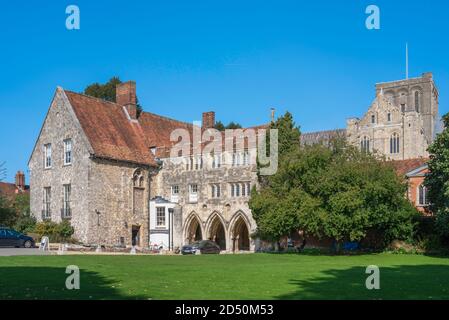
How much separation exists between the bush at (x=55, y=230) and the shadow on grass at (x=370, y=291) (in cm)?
2991

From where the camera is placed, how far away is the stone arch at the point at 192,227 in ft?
165

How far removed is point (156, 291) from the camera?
47.3ft

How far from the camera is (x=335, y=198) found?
36000mm

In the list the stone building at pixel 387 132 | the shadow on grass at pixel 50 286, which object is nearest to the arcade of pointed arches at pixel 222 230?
the stone building at pixel 387 132

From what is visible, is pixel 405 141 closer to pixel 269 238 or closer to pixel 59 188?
pixel 269 238

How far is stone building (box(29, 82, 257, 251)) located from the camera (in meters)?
46.9

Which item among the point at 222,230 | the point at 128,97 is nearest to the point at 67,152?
the point at 128,97

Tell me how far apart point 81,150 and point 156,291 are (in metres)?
34.4

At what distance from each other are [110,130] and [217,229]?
1283 centimetres

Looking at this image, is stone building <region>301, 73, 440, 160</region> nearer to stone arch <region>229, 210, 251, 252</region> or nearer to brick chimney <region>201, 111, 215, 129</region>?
brick chimney <region>201, 111, 215, 129</region>

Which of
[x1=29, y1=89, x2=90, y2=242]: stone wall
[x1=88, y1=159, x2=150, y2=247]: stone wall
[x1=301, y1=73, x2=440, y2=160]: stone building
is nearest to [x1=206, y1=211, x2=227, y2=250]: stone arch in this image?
[x1=88, y1=159, x2=150, y2=247]: stone wall

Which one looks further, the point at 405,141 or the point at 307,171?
the point at 405,141
